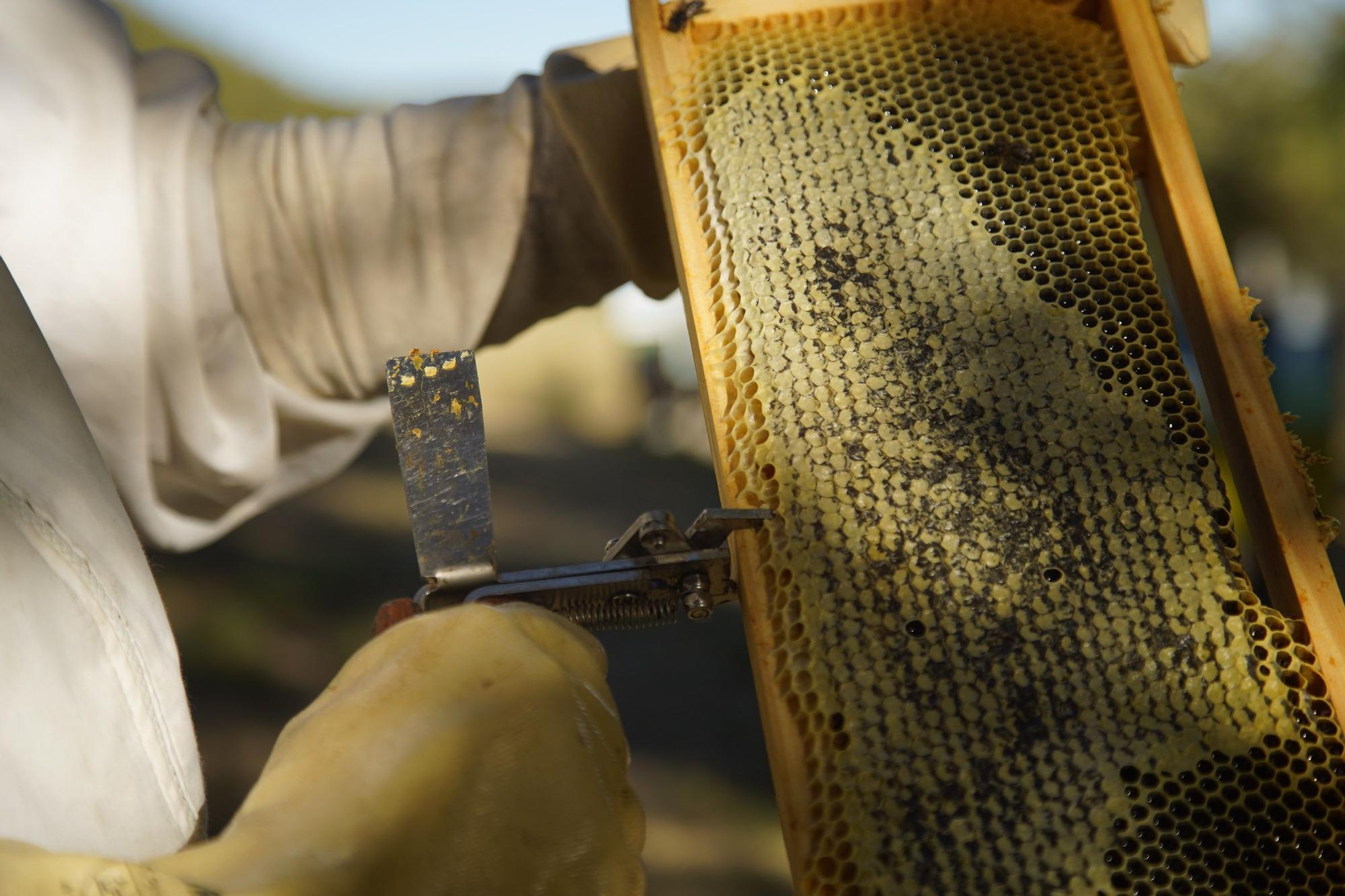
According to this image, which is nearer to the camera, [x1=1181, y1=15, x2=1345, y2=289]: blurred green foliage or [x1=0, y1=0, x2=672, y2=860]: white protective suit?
[x1=0, y1=0, x2=672, y2=860]: white protective suit

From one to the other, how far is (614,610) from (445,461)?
0.58ft

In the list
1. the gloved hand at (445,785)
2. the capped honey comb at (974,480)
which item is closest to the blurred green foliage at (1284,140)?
the capped honey comb at (974,480)

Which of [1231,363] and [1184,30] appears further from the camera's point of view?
[1184,30]

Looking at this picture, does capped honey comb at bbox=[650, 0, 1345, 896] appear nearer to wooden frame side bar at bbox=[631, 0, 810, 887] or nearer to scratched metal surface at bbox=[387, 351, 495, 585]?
wooden frame side bar at bbox=[631, 0, 810, 887]

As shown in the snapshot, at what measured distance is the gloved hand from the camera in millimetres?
599

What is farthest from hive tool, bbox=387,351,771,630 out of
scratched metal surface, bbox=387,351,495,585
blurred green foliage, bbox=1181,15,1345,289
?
blurred green foliage, bbox=1181,15,1345,289

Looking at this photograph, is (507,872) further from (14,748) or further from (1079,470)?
(1079,470)

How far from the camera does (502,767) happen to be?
663 millimetres

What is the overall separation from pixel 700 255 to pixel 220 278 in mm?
649

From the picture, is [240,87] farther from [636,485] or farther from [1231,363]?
[1231,363]

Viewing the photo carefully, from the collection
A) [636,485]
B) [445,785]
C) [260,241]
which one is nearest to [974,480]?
[445,785]

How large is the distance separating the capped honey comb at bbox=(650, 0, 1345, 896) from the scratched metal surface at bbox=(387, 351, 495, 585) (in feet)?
0.66

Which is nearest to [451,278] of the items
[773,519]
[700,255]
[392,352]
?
[392,352]

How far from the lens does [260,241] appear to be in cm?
135
